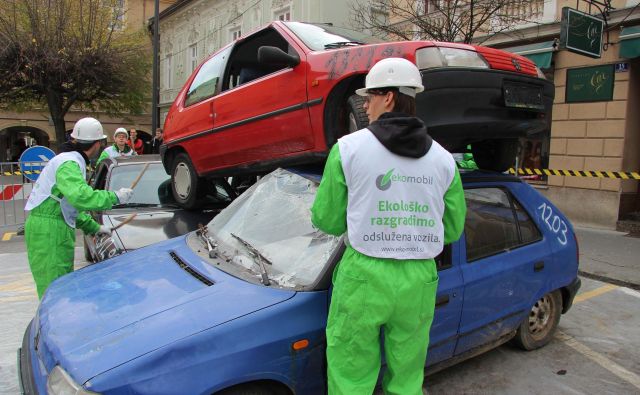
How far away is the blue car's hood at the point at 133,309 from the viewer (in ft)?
6.48

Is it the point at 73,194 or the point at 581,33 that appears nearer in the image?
the point at 73,194

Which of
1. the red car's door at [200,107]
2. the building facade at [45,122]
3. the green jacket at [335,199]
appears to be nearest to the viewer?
the green jacket at [335,199]

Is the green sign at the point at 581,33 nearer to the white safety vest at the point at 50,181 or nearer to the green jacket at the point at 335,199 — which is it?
the green jacket at the point at 335,199

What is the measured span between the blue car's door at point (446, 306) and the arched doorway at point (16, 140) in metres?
35.9

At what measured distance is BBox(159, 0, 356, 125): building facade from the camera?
17641 millimetres

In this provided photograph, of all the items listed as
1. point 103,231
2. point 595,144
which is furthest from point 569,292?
point 595,144

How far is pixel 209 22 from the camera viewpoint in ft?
82.4

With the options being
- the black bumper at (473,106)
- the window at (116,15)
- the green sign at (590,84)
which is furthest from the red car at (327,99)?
the window at (116,15)

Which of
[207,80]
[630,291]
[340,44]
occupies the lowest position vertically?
[630,291]

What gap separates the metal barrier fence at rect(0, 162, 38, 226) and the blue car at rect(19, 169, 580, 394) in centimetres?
804

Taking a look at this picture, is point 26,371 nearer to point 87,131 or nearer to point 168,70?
point 87,131

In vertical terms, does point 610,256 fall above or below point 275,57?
below

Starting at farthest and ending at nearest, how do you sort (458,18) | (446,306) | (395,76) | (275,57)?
1. (458,18)
2. (275,57)
3. (446,306)
4. (395,76)

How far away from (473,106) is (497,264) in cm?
102
